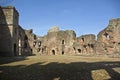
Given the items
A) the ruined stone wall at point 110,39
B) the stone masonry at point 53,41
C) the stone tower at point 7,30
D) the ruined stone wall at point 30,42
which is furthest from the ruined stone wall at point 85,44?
the stone tower at point 7,30

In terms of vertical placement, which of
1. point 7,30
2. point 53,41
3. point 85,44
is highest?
point 7,30

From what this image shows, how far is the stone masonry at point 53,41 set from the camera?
2448cm

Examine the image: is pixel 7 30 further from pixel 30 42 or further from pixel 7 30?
pixel 30 42

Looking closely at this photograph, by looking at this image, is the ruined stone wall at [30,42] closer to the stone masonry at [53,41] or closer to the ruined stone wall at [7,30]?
the stone masonry at [53,41]

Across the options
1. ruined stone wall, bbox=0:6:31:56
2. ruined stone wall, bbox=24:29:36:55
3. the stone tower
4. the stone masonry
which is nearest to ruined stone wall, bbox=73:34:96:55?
the stone masonry

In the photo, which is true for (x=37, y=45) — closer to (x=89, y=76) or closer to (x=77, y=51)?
(x=77, y=51)

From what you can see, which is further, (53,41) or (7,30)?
(53,41)

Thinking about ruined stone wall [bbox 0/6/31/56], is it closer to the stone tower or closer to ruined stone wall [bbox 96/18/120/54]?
the stone tower

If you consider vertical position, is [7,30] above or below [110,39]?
above

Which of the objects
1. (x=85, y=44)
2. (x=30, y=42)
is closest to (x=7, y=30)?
(x=85, y=44)

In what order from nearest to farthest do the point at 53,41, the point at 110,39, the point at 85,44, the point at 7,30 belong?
the point at 7,30 < the point at 110,39 < the point at 85,44 < the point at 53,41

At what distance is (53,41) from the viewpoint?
42.2 m

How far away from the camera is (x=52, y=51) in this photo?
1673 inches

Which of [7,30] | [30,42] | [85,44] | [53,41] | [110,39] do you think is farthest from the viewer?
[30,42]
